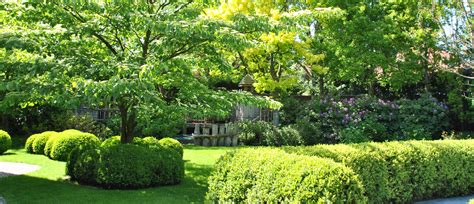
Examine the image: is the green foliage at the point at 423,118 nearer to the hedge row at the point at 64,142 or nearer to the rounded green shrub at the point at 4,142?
the hedge row at the point at 64,142

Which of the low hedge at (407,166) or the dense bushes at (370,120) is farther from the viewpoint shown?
the dense bushes at (370,120)

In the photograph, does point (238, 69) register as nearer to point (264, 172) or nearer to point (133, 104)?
point (133, 104)

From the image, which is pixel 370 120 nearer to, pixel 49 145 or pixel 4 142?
pixel 49 145

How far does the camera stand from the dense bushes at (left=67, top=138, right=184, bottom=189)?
770 centimetres

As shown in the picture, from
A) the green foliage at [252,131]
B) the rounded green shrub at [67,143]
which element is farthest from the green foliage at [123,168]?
the green foliage at [252,131]

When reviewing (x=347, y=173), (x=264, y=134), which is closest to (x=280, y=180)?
(x=347, y=173)

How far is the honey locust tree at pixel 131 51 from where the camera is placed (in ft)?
21.1

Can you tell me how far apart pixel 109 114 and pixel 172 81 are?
11.6 metres

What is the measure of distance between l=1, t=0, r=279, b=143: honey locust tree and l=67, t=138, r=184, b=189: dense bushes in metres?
0.81

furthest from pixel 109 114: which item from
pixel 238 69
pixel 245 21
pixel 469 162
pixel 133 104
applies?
pixel 469 162

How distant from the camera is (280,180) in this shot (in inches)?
201

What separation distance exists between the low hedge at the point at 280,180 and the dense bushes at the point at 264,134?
9.18 metres

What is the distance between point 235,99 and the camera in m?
8.12

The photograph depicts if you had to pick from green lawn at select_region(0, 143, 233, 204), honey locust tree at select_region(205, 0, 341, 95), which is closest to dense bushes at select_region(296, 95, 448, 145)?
honey locust tree at select_region(205, 0, 341, 95)
